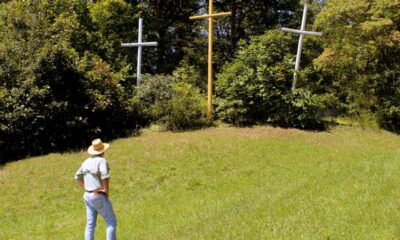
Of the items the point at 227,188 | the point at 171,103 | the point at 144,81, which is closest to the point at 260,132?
the point at 171,103

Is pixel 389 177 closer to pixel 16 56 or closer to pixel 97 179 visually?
pixel 97 179

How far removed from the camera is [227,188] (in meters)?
10.0

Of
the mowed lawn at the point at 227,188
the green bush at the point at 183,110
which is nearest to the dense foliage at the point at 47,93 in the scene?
the mowed lawn at the point at 227,188

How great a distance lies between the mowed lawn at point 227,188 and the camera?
21.3 ft

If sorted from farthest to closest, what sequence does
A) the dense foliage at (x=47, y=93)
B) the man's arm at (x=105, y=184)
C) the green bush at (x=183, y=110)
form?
the green bush at (x=183, y=110) < the dense foliage at (x=47, y=93) < the man's arm at (x=105, y=184)

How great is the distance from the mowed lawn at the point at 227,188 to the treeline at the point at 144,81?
3.92 feet

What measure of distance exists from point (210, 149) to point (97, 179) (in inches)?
332

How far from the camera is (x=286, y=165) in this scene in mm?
12328

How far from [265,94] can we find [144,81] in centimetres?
573

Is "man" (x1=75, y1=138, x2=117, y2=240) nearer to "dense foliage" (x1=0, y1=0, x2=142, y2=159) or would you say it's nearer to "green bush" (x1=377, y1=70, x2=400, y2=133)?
"dense foliage" (x1=0, y1=0, x2=142, y2=159)

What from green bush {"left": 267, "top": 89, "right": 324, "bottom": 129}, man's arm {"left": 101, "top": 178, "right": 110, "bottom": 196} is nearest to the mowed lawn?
green bush {"left": 267, "top": 89, "right": 324, "bottom": 129}

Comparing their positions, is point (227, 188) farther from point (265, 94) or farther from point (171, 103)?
point (265, 94)

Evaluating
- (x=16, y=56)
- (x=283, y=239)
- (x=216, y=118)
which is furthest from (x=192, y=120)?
(x=283, y=239)

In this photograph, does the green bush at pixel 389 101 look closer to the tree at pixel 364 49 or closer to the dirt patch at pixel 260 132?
the tree at pixel 364 49
